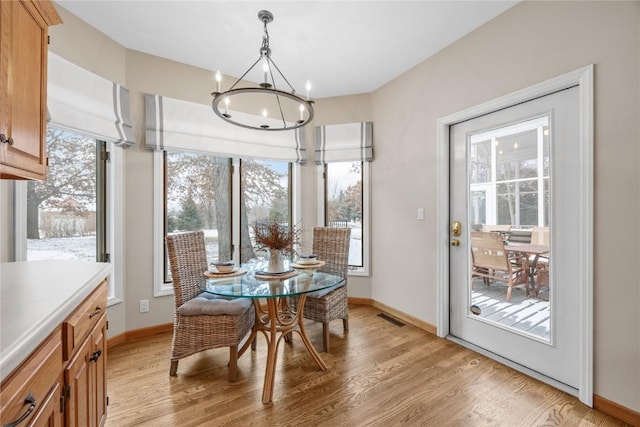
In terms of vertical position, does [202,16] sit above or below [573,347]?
above

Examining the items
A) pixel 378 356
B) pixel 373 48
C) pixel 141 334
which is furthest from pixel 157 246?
pixel 373 48

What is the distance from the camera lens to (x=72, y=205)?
248cm

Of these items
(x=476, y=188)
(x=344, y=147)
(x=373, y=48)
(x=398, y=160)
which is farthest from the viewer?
(x=344, y=147)

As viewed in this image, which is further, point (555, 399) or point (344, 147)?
point (344, 147)

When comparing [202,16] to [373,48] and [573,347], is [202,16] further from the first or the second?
[573,347]

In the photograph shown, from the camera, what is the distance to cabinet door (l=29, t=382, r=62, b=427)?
0.86 metres

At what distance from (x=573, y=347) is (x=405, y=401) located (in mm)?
1209

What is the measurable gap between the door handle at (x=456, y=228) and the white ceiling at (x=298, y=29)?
168 cm

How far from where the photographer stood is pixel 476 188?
8.61ft

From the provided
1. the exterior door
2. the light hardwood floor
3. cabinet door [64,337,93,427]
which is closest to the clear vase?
the light hardwood floor

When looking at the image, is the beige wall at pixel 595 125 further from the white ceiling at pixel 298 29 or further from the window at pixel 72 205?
the window at pixel 72 205

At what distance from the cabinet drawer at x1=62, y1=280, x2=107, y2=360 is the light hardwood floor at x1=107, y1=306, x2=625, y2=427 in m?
0.81

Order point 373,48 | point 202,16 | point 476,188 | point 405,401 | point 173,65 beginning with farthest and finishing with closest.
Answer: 1. point 173,65
2. point 373,48
3. point 476,188
4. point 202,16
5. point 405,401

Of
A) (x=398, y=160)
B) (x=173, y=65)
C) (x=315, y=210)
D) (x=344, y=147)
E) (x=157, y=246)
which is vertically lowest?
(x=157, y=246)
